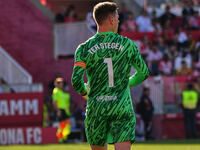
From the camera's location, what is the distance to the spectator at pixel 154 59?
70.3ft

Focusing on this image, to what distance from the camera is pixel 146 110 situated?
67.9ft

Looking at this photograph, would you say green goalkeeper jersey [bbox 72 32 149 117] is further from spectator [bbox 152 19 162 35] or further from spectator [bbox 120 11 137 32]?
spectator [bbox 152 19 162 35]

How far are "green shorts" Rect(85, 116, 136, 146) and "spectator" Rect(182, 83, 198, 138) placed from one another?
14.5m

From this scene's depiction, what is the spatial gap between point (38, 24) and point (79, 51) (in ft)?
59.6

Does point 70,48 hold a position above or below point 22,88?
above

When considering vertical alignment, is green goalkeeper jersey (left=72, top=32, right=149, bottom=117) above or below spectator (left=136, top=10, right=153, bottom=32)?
below

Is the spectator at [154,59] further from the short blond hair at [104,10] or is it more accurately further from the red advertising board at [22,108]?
the short blond hair at [104,10]

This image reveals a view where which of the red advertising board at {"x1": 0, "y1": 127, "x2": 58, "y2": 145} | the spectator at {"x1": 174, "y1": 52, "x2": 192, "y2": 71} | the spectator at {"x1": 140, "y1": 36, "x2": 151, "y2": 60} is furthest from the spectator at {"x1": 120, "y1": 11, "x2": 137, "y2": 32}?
the red advertising board at {"x1": 0, "y1": 127, "x2": 58, "y2": 145}

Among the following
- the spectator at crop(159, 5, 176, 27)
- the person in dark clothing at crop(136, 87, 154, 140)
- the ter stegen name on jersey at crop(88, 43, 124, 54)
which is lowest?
the person in dark clothing at crop(136, 87, 154, 140)

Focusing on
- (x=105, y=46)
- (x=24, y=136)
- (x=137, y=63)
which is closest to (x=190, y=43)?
(x=24, y=136)

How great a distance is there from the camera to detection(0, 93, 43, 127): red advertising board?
19.1 meters

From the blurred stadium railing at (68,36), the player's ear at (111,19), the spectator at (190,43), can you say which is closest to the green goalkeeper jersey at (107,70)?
the player's ear at (111,19)

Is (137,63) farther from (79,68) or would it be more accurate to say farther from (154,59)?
(154,59)

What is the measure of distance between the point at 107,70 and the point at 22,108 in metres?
13.3
